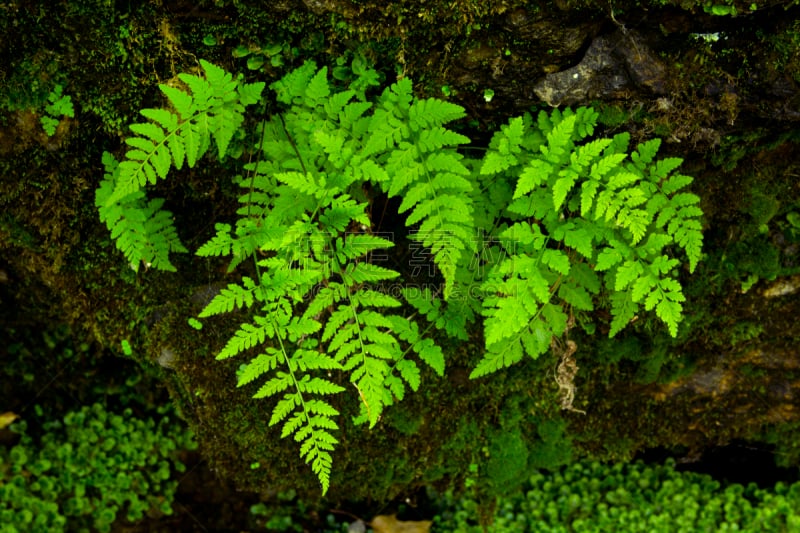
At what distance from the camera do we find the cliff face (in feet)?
11.2

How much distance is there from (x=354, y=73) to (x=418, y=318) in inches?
66.7

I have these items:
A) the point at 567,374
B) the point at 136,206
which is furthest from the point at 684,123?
the point at 136,206

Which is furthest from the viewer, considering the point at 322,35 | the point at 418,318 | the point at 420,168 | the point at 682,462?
the point at 682,462

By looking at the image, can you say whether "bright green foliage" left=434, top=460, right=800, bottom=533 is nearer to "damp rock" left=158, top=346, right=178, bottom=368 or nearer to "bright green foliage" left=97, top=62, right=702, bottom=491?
"bright green foliage" left=97, top=62, right=702, bottom=491

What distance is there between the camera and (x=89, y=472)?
5105 millimetres

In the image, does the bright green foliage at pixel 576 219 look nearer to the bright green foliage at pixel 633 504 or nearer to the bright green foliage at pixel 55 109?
the bright green foliage at pixel 633 504

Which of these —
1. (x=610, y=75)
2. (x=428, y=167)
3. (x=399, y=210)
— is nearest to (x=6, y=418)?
(x=399, y=210)

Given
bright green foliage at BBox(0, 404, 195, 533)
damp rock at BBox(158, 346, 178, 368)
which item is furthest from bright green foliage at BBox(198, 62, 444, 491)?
bright green foliage at BBox(0, 404, 195, 533)

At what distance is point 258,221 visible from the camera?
355 centimetres

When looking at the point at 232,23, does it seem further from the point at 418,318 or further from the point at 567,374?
the point at 567,374

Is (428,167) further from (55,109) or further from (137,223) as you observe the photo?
(55,109)

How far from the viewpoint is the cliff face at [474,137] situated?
11.2 ft

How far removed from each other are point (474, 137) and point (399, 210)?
992 millimetres

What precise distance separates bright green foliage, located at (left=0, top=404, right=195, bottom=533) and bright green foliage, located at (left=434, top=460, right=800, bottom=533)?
248 cm
